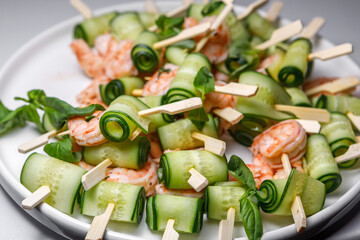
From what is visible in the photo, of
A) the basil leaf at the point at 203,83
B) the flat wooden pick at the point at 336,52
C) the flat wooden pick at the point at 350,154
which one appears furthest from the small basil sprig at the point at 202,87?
the flat wooden pick at the point at 336,52

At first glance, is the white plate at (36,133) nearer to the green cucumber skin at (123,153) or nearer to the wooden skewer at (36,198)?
the wooden skewer at (36,198)

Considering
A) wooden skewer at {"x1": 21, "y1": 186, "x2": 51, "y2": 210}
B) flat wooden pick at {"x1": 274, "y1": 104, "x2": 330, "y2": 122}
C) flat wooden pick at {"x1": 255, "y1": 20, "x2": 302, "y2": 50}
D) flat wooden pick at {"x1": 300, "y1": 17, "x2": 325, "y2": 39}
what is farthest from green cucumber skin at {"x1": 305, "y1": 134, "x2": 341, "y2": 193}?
wooden skewer at {"x1": 21, "y1": 186, "x2": 51, "y2": 210}

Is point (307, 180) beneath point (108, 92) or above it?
beneath

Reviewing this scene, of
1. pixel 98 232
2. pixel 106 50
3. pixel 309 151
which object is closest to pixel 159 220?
pixel 98 232

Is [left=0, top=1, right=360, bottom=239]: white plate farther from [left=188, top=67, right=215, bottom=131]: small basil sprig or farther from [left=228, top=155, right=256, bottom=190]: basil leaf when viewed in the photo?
[left=188, top=67, right=215, bottom=131]: small basil sprig

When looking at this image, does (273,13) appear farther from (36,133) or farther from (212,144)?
(36,133)

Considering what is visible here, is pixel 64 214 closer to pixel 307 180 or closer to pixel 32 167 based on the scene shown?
pixel 32 167

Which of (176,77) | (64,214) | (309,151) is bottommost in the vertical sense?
(309,151)
